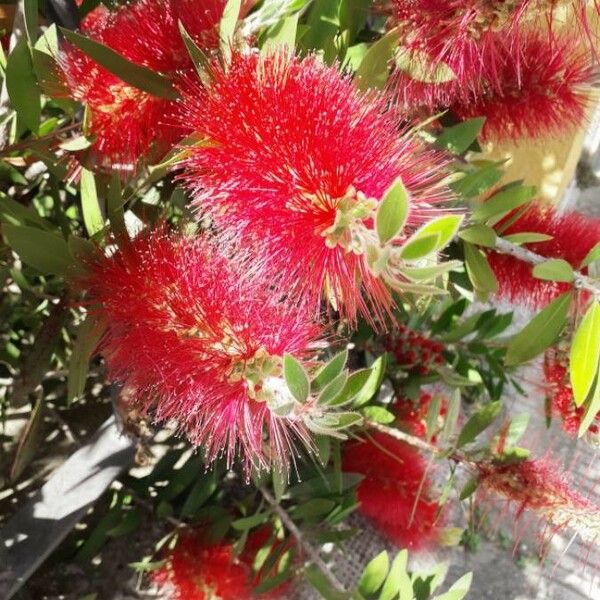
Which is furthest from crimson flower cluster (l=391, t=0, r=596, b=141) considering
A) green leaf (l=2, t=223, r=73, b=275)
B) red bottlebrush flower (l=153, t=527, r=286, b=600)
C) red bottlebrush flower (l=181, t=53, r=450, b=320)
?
red bottlebrush flower (l=153, t=527, r=286, b=600)

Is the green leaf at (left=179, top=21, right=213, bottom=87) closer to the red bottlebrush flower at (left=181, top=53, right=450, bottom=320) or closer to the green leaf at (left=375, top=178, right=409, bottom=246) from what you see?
the red bottlebrush flower at (left=181, top=53, right=450, bottom=320)

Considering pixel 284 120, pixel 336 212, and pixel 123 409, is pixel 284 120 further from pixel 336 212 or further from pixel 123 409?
pixel 123 409

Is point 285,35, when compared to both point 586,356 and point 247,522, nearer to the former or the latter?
point 586,356

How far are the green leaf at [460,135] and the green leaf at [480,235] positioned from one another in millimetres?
91

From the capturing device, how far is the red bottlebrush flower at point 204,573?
901 mm

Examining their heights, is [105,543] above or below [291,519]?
below

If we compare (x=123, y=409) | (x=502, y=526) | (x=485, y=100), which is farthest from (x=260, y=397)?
(x=502, y=526)

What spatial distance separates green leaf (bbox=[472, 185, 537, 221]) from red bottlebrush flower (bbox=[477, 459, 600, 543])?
0.29 m

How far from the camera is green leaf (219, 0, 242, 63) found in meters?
0.50

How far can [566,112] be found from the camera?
75 cm

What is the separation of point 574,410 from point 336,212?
0.40 metres

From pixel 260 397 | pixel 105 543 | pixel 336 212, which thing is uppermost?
pixel 336 212

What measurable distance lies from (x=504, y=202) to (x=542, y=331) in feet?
0.42

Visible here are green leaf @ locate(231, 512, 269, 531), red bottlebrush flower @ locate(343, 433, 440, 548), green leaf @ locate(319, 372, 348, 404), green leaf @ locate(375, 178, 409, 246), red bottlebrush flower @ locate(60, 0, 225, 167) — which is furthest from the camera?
red bottlebrush flower @ locate(343, 433, 440, 548)
